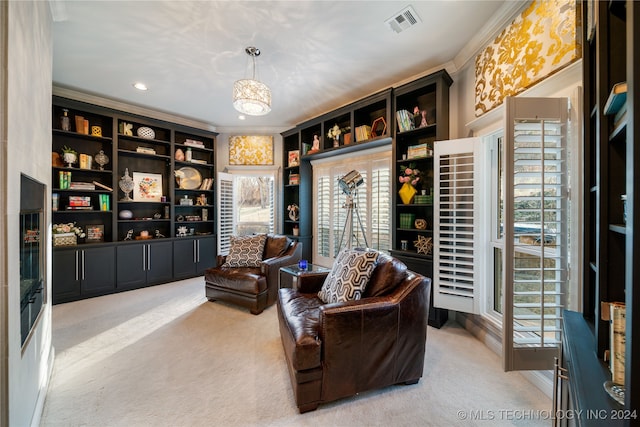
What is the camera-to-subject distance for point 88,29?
220 centimetres

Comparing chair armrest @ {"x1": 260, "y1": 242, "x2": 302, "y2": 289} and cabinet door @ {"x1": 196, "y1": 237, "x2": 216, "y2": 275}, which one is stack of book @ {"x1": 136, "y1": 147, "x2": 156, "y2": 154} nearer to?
cabinet door @ {"x1": 196, "y1": 237, "x2": 216, "y2": 275}

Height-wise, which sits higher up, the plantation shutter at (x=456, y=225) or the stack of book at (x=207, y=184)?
the stack of book at (x=207, y=184)

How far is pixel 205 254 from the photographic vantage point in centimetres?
454

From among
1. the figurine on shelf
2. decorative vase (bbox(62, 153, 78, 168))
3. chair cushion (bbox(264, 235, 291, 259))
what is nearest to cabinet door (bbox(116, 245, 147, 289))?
decorative vase (bbox(62, 153, 78, 168))

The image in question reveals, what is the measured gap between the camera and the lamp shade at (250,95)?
2.40 meters

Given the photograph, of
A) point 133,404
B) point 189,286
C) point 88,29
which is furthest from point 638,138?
point 189,286

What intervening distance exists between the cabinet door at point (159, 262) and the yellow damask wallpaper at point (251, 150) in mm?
1941

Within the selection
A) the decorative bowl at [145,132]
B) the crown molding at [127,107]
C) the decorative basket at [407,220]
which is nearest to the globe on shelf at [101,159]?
the decorative bowl at [145,132]

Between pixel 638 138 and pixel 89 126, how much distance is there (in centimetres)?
530

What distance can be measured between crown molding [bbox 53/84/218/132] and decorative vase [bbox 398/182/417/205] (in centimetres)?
382

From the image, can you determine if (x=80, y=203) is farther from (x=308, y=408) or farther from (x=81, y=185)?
(x=308, y=408)

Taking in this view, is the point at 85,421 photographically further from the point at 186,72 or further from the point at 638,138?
the point at 186,72

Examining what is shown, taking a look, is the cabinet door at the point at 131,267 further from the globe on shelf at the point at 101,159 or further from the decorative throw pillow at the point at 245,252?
the decorative throw pillow at the point at 245,252

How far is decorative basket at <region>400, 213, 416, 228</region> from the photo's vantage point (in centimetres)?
297
